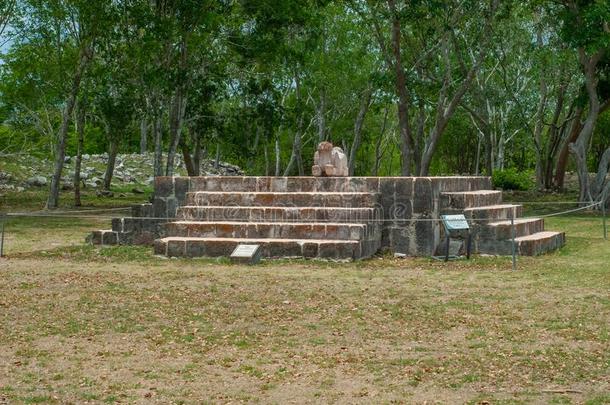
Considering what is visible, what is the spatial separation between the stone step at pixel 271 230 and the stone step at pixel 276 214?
0.28 metres

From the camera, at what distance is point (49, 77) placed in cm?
3130

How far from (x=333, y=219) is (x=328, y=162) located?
73.3 inches

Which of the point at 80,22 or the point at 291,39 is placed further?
the point at 291,39

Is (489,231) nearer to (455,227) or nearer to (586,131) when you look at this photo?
(455,227)

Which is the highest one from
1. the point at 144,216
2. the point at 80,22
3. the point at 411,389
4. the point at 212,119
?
the point at 80,22

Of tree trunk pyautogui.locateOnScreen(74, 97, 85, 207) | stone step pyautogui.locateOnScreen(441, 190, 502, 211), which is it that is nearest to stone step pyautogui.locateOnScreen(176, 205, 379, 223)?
stone step pyautogui.locateOnScreen(441, 190, 502, 211)

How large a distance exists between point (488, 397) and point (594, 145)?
195 feet

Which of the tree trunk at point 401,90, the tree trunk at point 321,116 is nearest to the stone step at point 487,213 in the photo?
the tree trunk at point 401,90

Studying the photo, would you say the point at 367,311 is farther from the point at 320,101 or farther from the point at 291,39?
the point at 320,101

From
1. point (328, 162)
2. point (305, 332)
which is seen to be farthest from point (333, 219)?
point (305, 332)

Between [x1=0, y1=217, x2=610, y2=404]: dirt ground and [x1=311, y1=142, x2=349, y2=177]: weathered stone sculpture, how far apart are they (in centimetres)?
296

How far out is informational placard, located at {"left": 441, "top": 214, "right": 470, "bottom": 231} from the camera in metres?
15.7

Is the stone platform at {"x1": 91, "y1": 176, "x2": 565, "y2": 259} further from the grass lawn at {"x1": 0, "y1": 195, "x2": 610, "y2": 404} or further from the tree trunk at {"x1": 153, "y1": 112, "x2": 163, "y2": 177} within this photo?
the tree trunk at {"x1": 153, "y1": 112, "x2": 163, "y2": 177}

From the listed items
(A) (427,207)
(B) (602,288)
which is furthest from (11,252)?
(B) (602,288)
